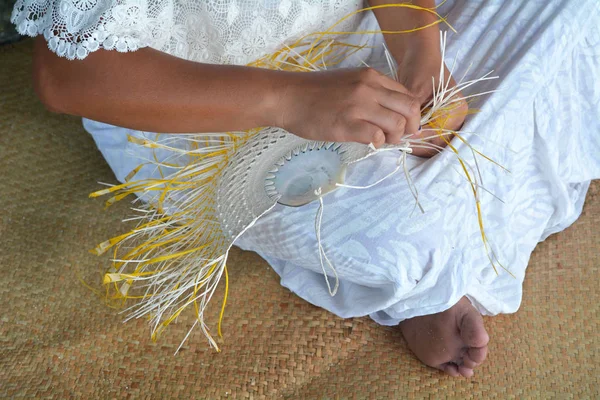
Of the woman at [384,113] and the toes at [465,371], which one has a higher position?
the woman at [384,113]

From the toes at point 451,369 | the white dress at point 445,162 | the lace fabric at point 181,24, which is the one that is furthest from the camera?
the toes at point 451,369

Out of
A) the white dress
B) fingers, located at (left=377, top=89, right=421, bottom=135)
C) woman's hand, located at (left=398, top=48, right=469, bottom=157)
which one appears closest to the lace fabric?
the white dress

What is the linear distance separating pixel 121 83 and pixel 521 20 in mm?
682

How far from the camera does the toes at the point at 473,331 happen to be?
1.02 meters

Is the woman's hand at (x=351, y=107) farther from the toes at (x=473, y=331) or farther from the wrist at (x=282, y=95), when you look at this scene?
the toes at (x=473, y=331)

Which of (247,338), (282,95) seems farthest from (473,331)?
(282,95)

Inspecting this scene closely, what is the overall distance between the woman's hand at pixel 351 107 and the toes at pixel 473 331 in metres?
0.37

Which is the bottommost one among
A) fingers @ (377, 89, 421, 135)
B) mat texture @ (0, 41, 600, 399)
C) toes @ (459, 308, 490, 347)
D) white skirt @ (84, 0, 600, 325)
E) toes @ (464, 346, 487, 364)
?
mat texture @ (0, 41, 600, 399)

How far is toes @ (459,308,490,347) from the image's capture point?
1.02 m

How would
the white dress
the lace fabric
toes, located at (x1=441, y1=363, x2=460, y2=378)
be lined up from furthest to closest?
toes, located at (x1=441, y1=363, x2=460, y2=378), the white dress, the lace fabric

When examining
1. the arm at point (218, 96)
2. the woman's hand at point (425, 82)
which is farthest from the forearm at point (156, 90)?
the woman's hand at point (425, 82)

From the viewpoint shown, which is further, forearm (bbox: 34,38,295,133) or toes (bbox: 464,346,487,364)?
toes (bbox: 464,346,487,364)

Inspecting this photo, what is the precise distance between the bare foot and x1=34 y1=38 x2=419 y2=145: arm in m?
0.38

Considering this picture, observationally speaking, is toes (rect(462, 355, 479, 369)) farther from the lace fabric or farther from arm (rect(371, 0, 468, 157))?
the lace fabric
